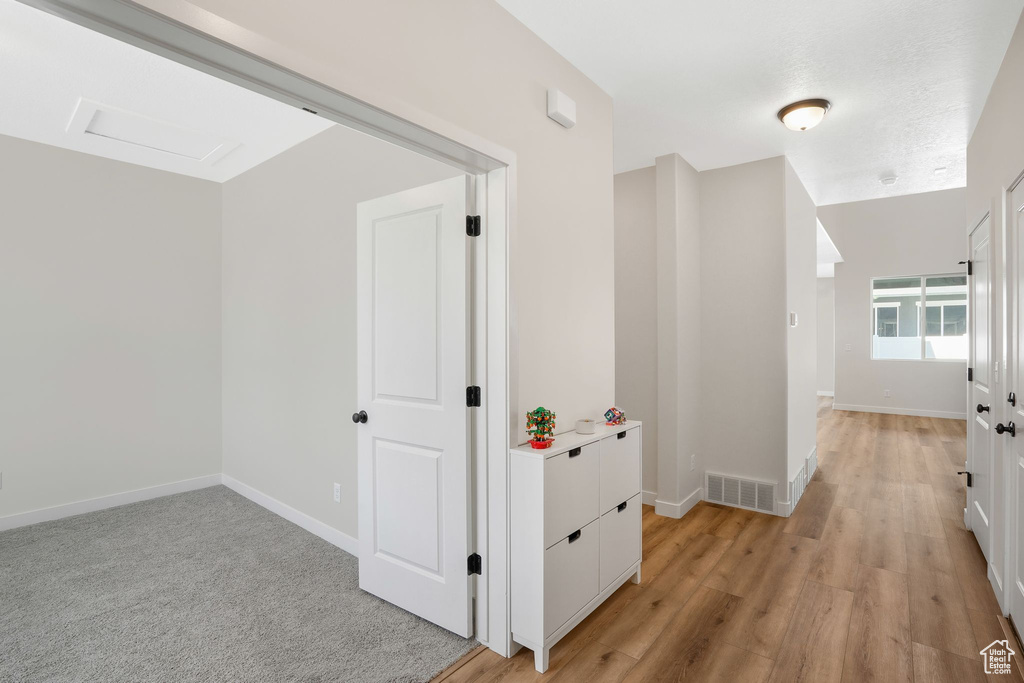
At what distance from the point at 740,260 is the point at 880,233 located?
571 cm

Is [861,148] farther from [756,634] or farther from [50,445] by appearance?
[50,445]

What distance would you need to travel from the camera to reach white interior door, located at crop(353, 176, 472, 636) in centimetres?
224

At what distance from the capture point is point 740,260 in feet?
13.1

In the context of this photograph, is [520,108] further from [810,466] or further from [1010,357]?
[810,466]

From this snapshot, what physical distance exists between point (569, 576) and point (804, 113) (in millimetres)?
2942

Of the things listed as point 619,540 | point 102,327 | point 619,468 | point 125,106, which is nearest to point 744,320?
point 619,468

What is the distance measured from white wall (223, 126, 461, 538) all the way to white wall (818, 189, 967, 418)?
301 inches

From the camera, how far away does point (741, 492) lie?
3996mm

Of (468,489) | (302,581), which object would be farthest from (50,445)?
(468,489)

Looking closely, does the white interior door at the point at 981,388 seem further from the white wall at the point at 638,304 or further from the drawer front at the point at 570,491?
the drawer front at the point at 570,491

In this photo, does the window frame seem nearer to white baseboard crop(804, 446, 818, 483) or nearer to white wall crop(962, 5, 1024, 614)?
white baseboard crop(804, 446, 818, 483)

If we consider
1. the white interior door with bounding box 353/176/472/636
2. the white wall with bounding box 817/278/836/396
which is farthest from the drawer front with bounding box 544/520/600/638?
the white wall with bounding box 817/278/836/396

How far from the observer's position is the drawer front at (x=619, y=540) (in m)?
2.48

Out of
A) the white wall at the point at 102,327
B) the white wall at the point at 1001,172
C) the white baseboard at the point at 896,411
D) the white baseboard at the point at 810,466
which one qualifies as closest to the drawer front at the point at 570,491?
the white wall at the point at 1001,172
